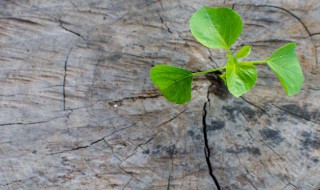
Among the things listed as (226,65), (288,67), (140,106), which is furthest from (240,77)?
(140,106)

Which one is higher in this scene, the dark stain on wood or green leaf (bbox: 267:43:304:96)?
green leaf (bbox: 267:43:304:96)

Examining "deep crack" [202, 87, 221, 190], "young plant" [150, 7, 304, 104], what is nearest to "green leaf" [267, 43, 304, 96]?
"young plant" [150, 7, 304, 104]

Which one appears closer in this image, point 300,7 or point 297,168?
point 297,168

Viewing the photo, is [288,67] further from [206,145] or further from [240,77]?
[206,145]

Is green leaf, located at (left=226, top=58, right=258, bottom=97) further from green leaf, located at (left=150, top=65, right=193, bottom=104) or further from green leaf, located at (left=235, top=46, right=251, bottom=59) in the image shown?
green leaf, located at (left=150, top=65, right=193, bottom=104)

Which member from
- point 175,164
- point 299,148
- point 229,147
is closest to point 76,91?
point 175,164

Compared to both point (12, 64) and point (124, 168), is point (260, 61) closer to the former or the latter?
point (124, 168)

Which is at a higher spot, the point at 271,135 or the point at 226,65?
the point at 226,65

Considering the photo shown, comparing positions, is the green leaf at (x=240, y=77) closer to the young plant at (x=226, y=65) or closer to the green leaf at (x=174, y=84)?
the young plant at (x=226, y=65)
